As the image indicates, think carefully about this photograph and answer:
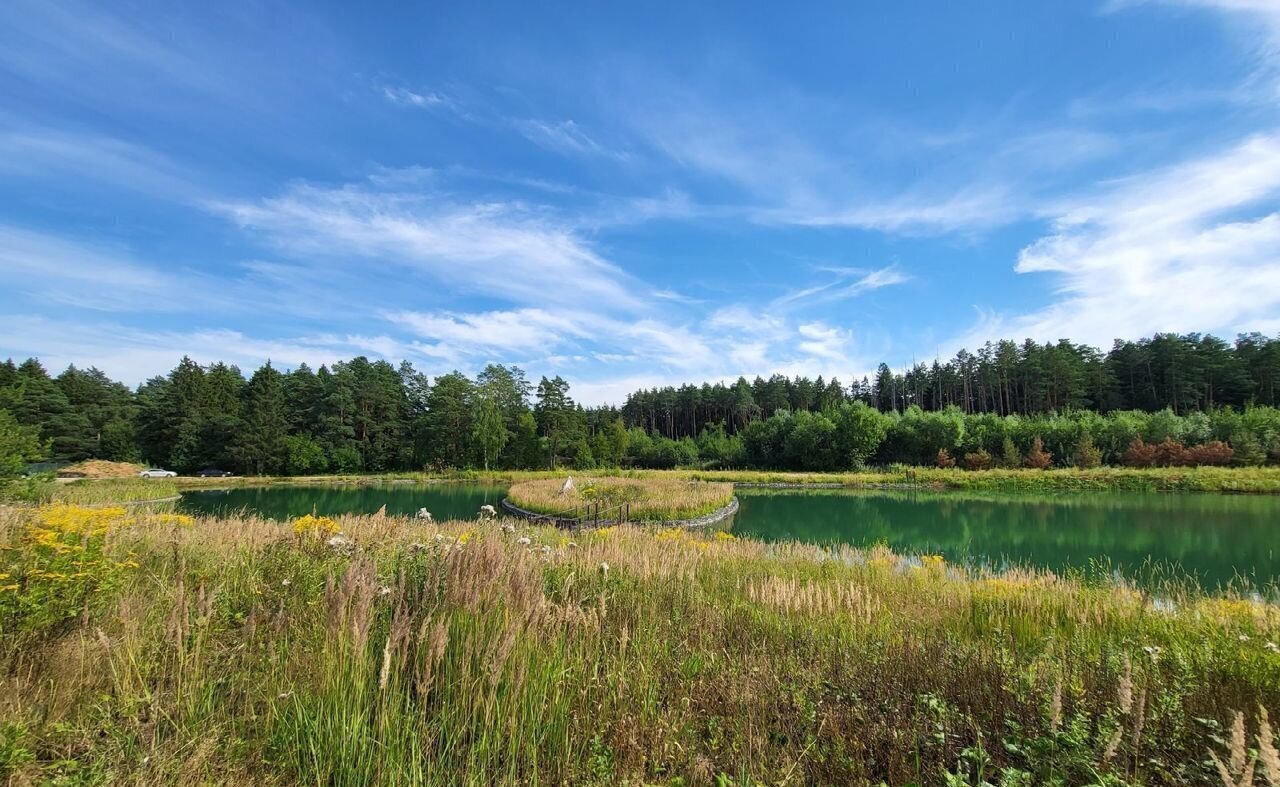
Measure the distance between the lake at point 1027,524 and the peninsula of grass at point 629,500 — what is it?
1.95 meters

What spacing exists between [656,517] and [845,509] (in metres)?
13.0

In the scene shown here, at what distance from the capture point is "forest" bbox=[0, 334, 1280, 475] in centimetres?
5641

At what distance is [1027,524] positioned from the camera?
23.3 m

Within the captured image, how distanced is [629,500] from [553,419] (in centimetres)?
4435

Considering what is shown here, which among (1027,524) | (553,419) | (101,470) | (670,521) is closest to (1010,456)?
(1027,524)

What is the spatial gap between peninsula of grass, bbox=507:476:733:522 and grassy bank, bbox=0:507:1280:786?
16.8 meters

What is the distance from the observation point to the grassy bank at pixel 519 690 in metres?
2.28

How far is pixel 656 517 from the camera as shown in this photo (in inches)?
925

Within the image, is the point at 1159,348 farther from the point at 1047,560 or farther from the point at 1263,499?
the point at 1047,560

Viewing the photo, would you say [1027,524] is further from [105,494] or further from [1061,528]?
[105,494]

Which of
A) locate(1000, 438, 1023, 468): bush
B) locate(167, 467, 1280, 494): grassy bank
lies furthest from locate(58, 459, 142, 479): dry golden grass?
locate(1000, 438, 1023, 468): bush

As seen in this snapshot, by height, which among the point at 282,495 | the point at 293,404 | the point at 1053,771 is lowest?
the point at 282,495

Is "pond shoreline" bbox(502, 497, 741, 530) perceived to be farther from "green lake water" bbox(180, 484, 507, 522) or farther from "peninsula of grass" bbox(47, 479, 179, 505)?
"peninsula of grass" bbox(47, 479, 179, 505)

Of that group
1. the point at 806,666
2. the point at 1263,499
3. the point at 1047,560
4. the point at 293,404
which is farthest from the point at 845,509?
the point at 293,404
